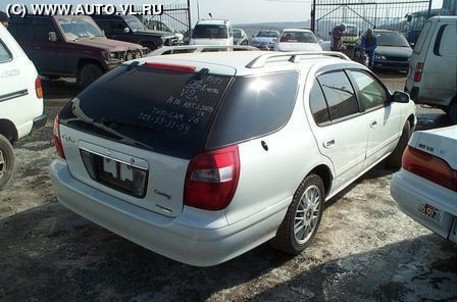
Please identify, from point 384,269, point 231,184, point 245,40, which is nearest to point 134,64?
point 231,184

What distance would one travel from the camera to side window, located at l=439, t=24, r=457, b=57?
278 inches

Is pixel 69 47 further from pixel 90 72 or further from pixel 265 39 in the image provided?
pixel 265 39

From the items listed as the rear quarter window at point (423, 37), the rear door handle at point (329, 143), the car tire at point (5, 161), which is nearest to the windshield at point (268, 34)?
the rear quarter window at point (423, 37)

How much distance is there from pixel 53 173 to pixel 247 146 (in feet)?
5.15

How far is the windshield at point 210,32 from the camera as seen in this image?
17.3m

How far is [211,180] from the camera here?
2.44 m

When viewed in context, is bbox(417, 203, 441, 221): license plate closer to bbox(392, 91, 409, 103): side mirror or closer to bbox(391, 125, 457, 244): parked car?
bbox(391, 125, 457, 244): parked car

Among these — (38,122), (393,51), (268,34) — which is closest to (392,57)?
(393,51)

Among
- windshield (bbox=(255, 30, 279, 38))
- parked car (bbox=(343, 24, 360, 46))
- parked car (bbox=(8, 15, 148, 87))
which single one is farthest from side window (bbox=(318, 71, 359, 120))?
windshield (bbox=(255, 30, 279, 38))

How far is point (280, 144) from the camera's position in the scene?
2.82m

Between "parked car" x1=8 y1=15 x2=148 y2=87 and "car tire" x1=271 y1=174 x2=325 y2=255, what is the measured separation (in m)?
7.77

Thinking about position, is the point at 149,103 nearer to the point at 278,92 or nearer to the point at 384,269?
the point at 278,92

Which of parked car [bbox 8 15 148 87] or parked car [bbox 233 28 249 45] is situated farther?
parked car [bbox 233 28 249 45]

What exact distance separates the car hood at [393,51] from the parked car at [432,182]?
39.7ft
